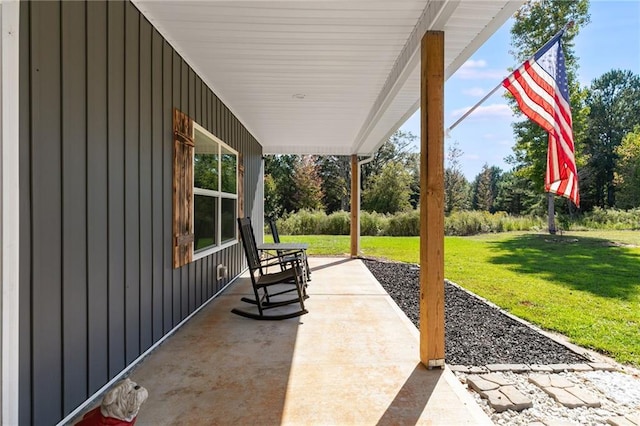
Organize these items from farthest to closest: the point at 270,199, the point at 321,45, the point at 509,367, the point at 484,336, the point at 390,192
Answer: the point at 390,192 < the point at 270,199 < the point at 484,336 < the point at 321,45 < the point at 509,367

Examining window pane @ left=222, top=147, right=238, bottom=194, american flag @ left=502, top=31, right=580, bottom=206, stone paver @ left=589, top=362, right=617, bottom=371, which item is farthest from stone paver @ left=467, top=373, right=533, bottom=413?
window pane @ left=222, top=147, right=238, bottom=194

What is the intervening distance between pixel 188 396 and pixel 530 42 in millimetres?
15291

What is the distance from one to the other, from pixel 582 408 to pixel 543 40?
45.3 feet

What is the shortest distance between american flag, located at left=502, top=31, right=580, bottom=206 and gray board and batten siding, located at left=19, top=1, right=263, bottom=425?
2.90 metres

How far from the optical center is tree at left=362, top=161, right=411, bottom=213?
19.3 m

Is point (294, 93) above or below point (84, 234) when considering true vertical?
above

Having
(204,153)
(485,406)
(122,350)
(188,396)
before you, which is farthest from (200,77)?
(485,406)

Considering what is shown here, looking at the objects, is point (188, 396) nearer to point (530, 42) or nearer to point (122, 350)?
point (122, 350)

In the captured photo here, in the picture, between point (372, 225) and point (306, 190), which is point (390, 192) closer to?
point (306, 190)

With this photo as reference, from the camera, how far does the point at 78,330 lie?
1991 millimetres

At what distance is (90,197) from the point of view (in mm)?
2094

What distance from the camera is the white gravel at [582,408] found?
201 centimetres

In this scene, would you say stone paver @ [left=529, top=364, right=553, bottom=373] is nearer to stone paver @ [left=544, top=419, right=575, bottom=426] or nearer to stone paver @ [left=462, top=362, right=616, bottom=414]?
stone paver @ [left=462, top=362, right=616, bottom=414]

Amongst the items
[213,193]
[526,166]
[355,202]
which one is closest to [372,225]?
[355,202]
